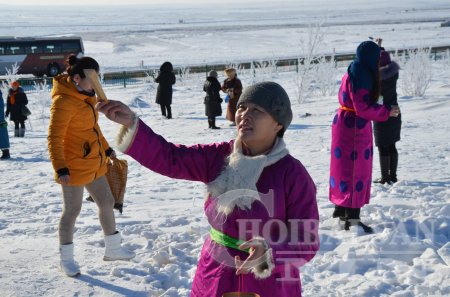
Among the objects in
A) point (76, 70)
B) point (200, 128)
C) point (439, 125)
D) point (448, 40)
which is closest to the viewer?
point (76, 70)

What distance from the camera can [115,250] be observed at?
4527mm

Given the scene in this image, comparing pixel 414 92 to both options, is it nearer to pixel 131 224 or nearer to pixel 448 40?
pixel 131 224

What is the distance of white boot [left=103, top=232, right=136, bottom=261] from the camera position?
4.44 m

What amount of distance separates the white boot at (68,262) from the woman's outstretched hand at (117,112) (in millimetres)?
2350

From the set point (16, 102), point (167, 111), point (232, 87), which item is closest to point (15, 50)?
point (167, 111)

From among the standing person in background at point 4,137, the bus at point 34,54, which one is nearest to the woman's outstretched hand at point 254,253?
the standing person in background at point 4,137

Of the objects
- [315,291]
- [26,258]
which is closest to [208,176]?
[315,291]

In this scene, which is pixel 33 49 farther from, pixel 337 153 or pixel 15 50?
pixel 337 153

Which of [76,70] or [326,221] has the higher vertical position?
[76,70]

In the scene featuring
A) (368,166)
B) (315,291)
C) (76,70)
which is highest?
(76,70)

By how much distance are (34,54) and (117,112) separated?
31.6m

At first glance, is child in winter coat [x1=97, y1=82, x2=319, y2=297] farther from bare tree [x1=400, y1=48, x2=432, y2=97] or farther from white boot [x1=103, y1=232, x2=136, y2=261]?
bare tree [x1=400, y1=48, x2=432, y2=97]

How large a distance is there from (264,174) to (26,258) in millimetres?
3149

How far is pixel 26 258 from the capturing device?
4.66 meters
